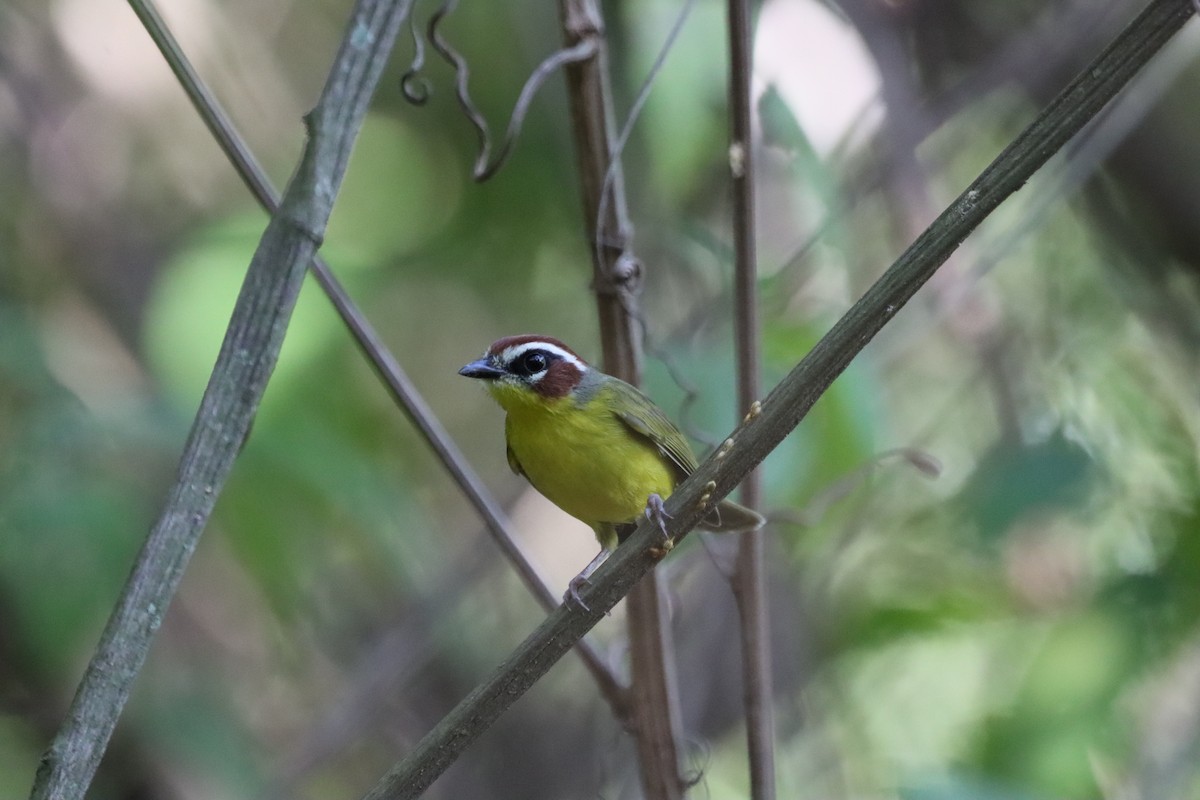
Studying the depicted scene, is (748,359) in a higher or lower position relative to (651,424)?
higher

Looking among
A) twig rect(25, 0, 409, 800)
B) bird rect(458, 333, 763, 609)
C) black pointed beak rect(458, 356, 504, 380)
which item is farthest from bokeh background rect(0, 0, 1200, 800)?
twig rect(25, 0, 409, 800)

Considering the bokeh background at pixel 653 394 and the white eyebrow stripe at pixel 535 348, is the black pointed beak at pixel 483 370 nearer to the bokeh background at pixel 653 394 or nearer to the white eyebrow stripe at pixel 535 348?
the white eyebrow stripe at pixel 535 348

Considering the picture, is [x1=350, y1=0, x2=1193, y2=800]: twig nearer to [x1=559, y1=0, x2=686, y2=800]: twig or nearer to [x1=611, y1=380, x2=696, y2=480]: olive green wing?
[x1=559, y1=0, x2=686, y2=800]: twig

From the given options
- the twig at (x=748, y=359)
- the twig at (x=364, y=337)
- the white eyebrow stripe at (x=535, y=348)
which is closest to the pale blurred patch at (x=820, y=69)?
the white eyebrow stripe at (x=535, y=348)

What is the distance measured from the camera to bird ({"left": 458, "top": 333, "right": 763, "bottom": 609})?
2.82 meters

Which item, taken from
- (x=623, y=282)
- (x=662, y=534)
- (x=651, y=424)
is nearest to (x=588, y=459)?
(x=651, y=424)

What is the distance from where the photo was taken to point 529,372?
2949 mm

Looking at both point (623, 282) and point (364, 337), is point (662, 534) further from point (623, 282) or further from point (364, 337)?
point (623, 282)

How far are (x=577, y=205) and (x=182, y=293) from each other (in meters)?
1.60

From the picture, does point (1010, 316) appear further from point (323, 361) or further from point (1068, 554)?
point (323, 361)

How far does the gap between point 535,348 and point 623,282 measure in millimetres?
540

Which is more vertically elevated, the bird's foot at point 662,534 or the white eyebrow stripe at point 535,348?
the white eyebrow stripe at point 535,348

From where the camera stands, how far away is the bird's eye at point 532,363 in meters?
2.95

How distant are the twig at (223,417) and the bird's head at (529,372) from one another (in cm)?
137
